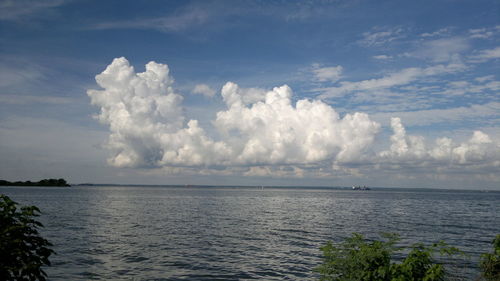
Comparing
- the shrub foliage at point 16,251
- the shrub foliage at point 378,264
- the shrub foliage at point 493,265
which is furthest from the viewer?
the shrub foliage at point 493,265

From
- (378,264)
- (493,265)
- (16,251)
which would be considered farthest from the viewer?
(493,265)

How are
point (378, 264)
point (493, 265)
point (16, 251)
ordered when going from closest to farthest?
point (16, 251) < point (378, 264) < point (493, 265)

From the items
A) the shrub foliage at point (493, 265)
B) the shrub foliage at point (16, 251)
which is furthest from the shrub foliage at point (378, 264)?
the shrub foliage at point (16, 251)

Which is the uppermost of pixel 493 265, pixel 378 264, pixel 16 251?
pixel 16 251

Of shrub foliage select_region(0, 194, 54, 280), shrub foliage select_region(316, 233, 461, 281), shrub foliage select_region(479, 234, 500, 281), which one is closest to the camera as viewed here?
shrub foliage select_region(0, 194, 54, 280)

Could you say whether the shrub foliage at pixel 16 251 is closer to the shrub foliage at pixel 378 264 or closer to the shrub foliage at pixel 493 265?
the shrub foliage at pixel 378 264

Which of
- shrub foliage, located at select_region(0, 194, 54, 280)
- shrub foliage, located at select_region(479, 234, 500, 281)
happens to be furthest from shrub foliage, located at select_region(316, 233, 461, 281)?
shrub foliage, located at select_region(0, 194, 54, 280)

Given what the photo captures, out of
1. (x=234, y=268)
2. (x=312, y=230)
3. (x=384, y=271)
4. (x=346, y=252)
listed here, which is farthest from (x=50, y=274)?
(x=312, y=230)

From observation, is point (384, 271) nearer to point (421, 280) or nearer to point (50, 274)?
point (421, 280)

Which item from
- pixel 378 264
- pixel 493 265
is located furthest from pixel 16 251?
→ pixel 493 265

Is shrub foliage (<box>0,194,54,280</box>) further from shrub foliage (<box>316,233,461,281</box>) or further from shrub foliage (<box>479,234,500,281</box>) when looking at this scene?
shrub foliage (<box>479,234,500,281</box>)

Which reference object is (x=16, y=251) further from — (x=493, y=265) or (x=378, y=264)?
(x=493, y=265)

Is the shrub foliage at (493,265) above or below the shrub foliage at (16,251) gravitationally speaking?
below

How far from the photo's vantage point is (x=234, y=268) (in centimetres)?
3244
